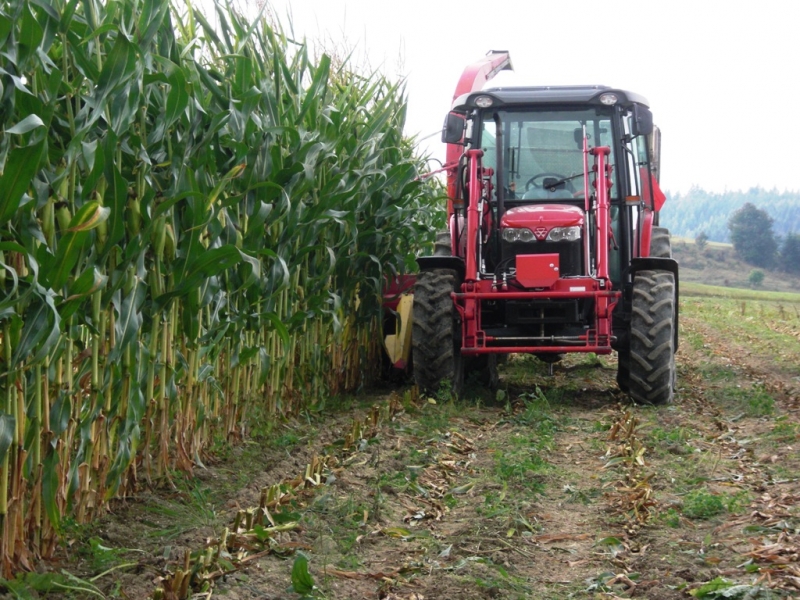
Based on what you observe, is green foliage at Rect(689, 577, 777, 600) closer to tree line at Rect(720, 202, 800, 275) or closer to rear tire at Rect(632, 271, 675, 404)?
rear tire at Rect(632, 271, 675, 404)

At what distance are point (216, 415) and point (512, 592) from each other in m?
2.22

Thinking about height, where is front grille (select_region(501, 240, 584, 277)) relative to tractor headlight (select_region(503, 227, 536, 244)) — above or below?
below

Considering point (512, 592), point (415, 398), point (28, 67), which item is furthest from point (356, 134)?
point (512, 592)

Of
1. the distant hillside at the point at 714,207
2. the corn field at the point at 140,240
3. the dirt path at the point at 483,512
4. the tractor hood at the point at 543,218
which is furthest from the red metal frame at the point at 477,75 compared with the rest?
the distant hillside at the point at 714,207

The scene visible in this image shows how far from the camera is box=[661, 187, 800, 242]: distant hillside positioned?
7744 centimetres

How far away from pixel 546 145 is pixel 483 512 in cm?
396

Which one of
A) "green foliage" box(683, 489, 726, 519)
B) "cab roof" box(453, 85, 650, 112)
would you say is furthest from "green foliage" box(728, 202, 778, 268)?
"green foliage" box(683, 489, 726, 519)

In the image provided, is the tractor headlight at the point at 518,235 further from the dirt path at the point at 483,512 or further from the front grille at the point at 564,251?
the dirt path at the point at 483,512

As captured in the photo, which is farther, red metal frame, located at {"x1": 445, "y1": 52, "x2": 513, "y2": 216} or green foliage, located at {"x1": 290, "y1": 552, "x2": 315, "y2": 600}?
red metal frame, located at {"x1": 445, "y1": 52, "x2": 513, "y2": 216}

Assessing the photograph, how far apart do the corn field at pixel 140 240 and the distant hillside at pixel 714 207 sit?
74206 mm

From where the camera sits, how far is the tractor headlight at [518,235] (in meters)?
6.91

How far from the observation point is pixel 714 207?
3285 inches

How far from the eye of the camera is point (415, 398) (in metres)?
6.94

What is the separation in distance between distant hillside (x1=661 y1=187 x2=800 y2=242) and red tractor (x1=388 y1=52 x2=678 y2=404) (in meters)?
71.6
